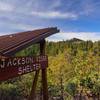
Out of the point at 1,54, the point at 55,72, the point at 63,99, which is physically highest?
the point at 1,54

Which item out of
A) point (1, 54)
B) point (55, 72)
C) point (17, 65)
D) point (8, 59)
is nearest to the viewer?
point (1, 54)

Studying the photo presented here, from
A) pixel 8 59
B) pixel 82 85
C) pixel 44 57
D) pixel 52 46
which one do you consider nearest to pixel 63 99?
→ pixel 82 85

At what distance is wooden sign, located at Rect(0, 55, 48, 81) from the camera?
4109 mm

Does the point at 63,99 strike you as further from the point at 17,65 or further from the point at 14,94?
the point at 17,65

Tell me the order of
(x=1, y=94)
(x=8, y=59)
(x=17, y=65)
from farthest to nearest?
(x=1, y=94)
(x=17, y=65)
(x=8, y=59)

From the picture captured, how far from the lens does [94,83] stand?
23.6 m

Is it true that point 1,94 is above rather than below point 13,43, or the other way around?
below

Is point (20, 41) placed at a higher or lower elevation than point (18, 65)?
higher

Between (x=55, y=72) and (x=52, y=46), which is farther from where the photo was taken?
(x=52, y=46)

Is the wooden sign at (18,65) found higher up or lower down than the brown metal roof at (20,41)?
lower down

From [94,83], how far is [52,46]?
43669mm

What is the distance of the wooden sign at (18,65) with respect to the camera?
4.11 m

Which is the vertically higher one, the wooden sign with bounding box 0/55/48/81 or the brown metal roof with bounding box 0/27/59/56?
the brown metal roof with bounding box 0/27/59/56

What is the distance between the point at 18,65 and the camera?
4535 mm
